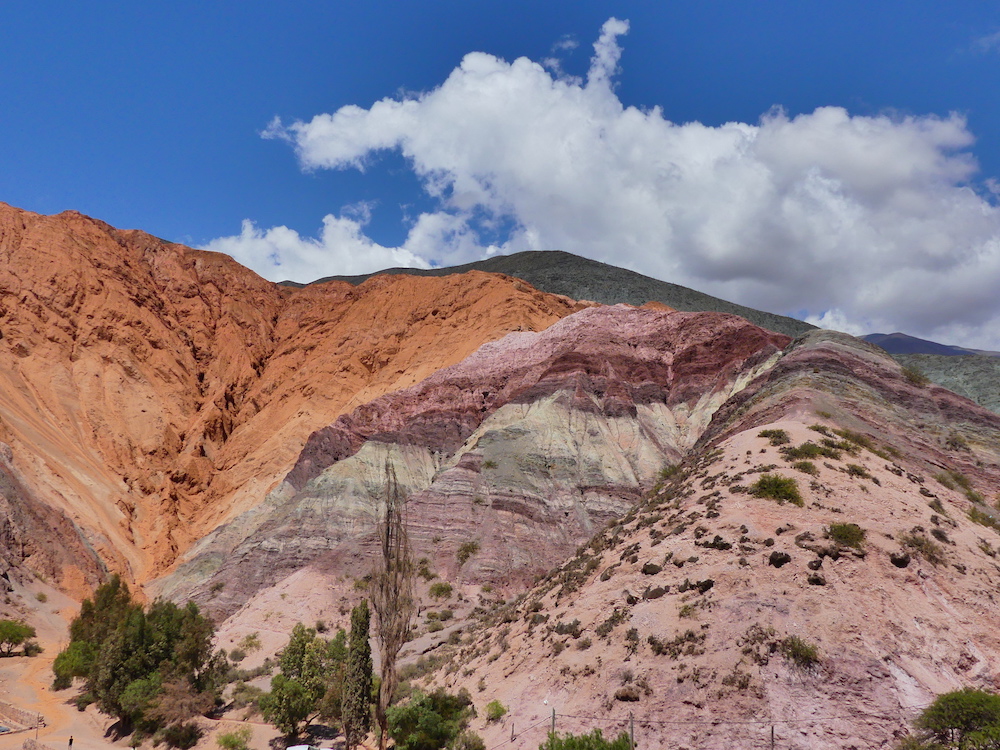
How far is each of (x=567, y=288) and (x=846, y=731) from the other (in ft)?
360

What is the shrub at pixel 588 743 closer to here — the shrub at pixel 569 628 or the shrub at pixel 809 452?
the shrub at pixel 569 628

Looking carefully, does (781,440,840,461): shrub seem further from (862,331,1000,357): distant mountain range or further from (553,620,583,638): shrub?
(862,331,1000,357): distant mountain range

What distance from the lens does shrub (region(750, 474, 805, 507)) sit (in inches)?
896

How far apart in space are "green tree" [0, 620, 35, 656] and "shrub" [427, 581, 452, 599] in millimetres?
25321

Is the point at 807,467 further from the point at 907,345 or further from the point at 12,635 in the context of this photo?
the point at 907,345

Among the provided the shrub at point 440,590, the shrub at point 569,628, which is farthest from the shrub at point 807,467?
the shrub at point 440,590

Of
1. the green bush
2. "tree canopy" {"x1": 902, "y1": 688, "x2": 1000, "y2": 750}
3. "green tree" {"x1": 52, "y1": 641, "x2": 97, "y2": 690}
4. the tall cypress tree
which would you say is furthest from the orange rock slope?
"tree canopy" {"x1": 902, "y1": 688, "x2": 1000, "y2": 750}

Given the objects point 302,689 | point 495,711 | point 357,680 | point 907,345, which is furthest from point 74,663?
point 907,345

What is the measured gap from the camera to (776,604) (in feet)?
60.0

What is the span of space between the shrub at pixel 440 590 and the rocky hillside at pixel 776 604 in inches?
286

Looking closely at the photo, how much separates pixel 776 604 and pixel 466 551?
24.6 metres

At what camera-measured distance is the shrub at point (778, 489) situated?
22.8m

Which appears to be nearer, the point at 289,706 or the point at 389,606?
the point at 389,606

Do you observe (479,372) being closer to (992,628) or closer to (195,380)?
(195,380)
